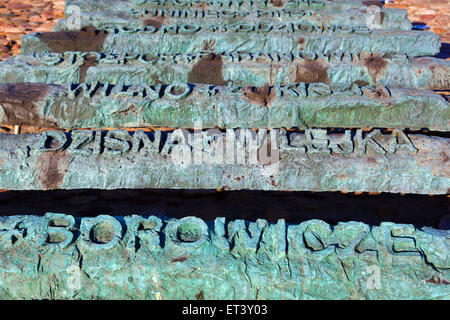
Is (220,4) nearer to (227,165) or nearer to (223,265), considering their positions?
(227,165)

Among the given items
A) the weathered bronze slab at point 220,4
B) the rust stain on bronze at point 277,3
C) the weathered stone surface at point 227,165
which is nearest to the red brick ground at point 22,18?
the weathered bronze slab at point 220,4

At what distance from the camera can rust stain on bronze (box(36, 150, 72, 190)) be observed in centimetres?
319

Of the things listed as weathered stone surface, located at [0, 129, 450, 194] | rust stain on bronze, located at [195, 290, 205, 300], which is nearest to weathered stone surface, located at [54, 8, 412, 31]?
weathered stone surface, located at [0, 129, 450, 194]

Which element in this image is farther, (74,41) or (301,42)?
(301,42)

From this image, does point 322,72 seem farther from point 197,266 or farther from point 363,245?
point 197,266

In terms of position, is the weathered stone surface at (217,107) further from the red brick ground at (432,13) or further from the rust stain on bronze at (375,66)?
the red brick ground at (432,13)

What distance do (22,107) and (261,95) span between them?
228 centimetres

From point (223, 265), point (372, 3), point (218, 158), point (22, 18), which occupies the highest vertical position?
point (22, 18)

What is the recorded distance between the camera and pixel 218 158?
3277mm

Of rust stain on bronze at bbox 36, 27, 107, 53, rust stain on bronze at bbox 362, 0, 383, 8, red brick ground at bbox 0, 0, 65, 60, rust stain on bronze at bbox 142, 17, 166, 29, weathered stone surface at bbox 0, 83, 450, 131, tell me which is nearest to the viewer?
weathered stone surface at bbox 0, 83, 450, 131

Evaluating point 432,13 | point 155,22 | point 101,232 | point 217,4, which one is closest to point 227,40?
point 155,22

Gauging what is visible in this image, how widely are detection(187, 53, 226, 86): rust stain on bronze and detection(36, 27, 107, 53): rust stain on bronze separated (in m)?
1.49

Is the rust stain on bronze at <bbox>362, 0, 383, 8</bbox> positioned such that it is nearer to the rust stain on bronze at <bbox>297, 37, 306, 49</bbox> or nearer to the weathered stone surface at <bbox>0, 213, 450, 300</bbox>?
the rust stain on bronze at <bbox>297, 37, 306, 49</bbox>

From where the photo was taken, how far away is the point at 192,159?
3.28 metres
